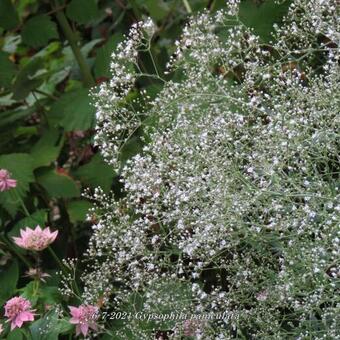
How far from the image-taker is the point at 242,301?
1806 mm

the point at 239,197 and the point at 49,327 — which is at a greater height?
the point at 239,197

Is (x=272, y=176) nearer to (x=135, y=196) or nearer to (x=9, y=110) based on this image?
(x=135, y=196)

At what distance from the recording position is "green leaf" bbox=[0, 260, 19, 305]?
226cm

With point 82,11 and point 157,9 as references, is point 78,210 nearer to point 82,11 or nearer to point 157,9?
point 82,11

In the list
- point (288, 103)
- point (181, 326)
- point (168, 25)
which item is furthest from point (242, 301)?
point (168, 25)

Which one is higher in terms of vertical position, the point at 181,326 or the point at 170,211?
the point at 170,211

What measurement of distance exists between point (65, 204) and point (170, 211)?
2.91ft

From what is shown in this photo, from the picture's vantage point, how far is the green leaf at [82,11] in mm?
2604

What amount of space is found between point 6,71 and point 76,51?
0.76 ft

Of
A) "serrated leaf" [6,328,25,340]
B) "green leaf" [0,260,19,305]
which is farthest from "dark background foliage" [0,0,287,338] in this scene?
"serrated leaf" [6,328,25,340]

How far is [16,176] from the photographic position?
248 cm

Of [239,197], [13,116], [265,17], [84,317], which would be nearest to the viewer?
[239,197]

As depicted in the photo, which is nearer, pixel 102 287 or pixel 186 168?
pixel 186 168

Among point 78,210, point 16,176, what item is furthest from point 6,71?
point 78,210
